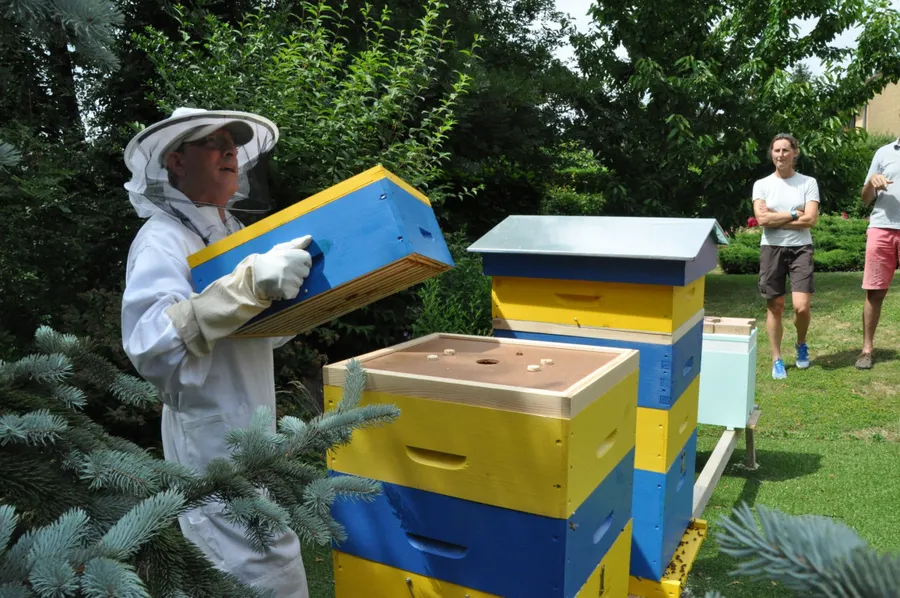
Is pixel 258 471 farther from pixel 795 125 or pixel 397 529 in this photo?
pixel 795 125

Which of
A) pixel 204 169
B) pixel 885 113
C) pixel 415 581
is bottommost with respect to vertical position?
pixel 415 581

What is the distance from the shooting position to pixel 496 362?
186 cm

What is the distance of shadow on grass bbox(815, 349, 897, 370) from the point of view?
18.6 feet

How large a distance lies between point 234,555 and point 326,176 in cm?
304

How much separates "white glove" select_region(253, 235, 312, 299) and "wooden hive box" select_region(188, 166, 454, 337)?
0.15 feet

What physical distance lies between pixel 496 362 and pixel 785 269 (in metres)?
4.53

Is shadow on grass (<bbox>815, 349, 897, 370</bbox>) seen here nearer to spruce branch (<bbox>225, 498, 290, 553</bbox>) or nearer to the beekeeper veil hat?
the beekeeper veil hat

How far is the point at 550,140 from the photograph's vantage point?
862 cm

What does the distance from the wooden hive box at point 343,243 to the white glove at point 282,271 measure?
0.05 metres

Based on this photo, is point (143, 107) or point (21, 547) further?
point (143, 107)

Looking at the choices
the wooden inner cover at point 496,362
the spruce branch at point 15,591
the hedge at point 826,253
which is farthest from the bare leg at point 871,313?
the hedge at point 826,253

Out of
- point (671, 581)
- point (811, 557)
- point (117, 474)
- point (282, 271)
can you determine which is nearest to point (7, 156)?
point (117, 474)

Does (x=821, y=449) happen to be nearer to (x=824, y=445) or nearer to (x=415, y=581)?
(x=824, y=445)

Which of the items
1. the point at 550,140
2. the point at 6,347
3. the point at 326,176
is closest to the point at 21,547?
the point at 6,347
